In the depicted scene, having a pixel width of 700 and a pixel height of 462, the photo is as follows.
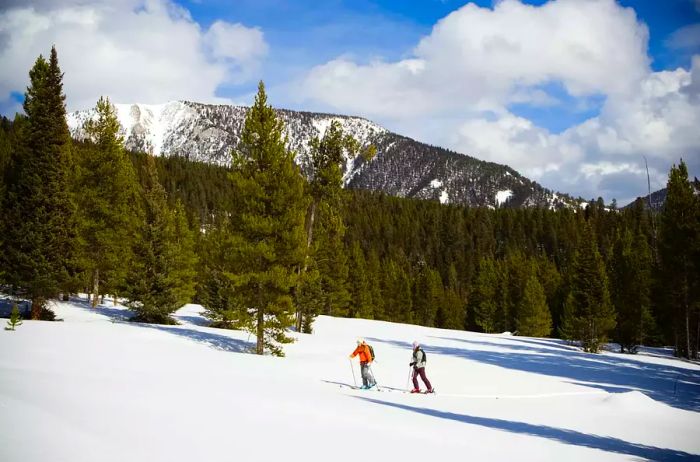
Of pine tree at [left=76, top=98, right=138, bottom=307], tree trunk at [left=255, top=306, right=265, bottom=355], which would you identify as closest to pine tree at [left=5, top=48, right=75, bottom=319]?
pine tree at [left=76, top=98, right=138, bottom=307]

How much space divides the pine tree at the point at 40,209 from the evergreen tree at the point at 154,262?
3.99 meters

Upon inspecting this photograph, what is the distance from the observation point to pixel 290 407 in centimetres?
1087

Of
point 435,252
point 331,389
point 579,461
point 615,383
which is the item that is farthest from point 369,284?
point 435,252

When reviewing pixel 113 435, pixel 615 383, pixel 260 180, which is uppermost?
pixel 260 180

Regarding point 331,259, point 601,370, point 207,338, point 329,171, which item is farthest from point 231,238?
point 331,259

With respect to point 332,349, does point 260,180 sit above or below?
above

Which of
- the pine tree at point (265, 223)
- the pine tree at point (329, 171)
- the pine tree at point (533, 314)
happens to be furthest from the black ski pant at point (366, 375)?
the pine tree at point (533, 314)

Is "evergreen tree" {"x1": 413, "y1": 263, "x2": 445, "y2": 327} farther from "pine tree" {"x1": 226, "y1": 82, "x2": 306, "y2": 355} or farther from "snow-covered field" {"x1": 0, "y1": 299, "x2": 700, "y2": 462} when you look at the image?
"pine tree" {"x1": 226, "y1": 82, "x2": 306, "y2": 355}

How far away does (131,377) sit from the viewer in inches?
482

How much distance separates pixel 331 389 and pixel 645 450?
876 centimetres

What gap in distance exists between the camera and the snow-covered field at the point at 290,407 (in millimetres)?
7156

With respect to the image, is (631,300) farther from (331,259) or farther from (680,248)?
(331,259)

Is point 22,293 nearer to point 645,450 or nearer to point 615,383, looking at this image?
point 645,450

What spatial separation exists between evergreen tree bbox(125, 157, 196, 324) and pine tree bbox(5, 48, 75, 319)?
3.99 metres
